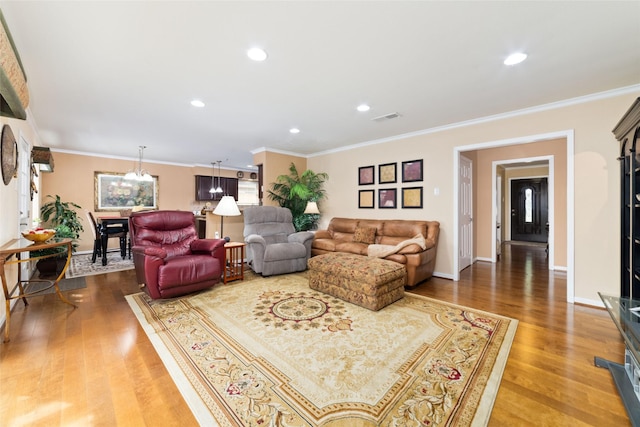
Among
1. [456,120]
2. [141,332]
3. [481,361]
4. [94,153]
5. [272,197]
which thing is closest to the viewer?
[481,361]

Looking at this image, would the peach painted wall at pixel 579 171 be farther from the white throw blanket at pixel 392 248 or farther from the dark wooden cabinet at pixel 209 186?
the dark wooden cabinet at pixel 209 186

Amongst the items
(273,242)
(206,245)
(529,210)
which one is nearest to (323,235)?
(273,242)

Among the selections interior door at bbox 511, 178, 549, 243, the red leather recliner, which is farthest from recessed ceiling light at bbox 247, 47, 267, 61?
interior door at bbox 511, 178, 549, 243

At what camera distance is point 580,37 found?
6.60 ft

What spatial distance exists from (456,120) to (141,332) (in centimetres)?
466

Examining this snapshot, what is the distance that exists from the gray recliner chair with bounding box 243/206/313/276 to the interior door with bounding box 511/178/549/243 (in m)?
7.57

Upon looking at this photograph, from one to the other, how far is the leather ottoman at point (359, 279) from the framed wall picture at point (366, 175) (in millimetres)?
2225

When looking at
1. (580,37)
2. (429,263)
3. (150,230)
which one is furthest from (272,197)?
(580,37)

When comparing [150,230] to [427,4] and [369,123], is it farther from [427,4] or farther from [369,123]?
[427,4]

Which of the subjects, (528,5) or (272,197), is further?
(272,197)

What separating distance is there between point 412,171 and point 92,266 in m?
6.08

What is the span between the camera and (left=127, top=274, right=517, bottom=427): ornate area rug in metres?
1.48

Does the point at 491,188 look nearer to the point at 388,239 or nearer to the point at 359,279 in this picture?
the point at 388,239

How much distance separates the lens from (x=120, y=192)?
699 centimetres
